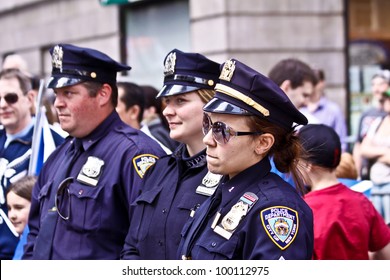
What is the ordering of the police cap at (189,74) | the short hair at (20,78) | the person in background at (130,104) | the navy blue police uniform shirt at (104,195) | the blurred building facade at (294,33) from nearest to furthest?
1. the police cap at (189,74)
2. the navy blue police uniform shirt at (104,195)
3. the short hair at (20,78)
4. the person in background at (130,104)
5. the blurred building facade at (294,33)

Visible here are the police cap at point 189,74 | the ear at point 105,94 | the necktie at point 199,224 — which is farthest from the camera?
the ear at point 105,94

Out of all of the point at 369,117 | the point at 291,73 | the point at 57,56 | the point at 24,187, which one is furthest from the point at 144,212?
the point at 369,117

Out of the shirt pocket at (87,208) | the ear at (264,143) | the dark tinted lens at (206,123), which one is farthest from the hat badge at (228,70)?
the shirt pocket at (87,208)

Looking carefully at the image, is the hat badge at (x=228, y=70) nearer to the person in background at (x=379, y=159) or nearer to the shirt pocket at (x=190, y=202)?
the shirt pocket at (x=190, y=202)

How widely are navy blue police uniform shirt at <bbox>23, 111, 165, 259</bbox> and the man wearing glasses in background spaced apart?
1566mm

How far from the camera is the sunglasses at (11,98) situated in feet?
23.4

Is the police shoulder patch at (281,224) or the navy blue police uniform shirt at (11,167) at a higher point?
the police shoulder patch at (281,224)

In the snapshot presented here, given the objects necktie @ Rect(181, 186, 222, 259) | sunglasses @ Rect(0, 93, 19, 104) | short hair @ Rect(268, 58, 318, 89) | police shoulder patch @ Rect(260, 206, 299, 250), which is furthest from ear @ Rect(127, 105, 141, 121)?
police shoulder patch @ Rect(260, 206, 299, 250)

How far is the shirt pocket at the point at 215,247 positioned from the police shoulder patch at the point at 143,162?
134cm

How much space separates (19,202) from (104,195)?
158cm

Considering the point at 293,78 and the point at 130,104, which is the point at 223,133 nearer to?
the point at 293,78

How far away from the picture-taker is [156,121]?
8906 millimetres

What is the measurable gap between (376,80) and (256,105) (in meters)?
7.34

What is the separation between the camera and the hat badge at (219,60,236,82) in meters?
4.00
